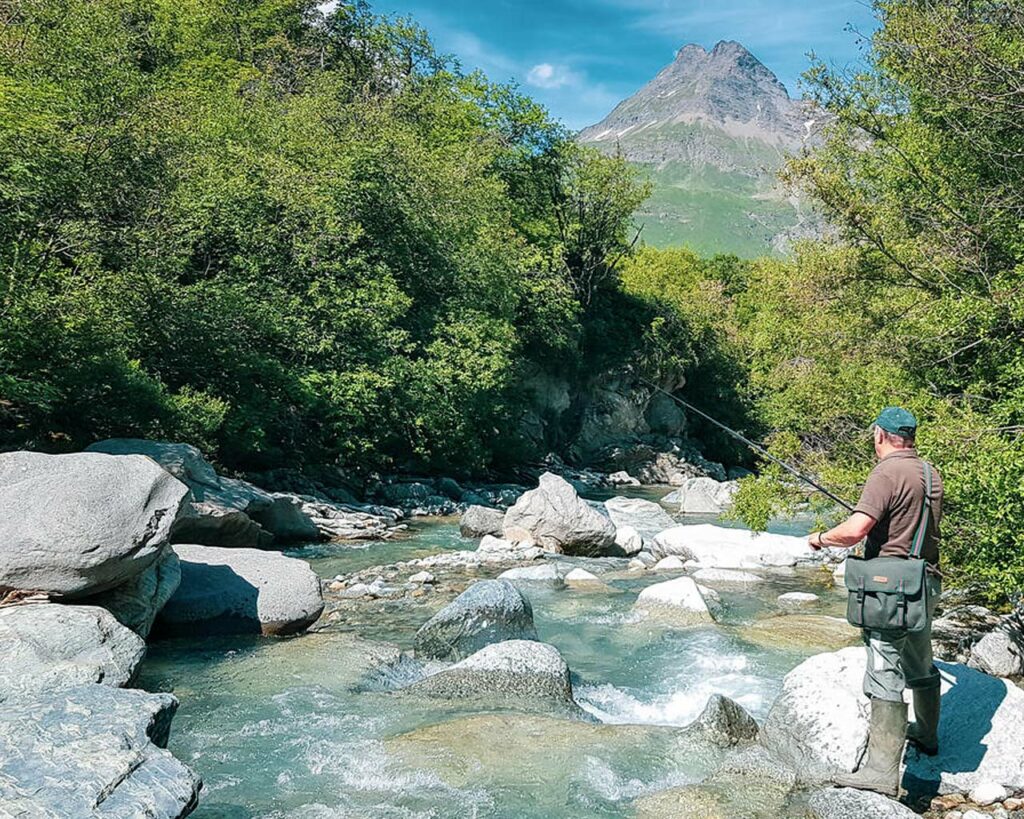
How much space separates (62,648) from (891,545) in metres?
6.47

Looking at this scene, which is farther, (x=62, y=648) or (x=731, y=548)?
(x=731, y=548)

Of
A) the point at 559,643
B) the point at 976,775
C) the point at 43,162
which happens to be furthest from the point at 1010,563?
the point at 43,162

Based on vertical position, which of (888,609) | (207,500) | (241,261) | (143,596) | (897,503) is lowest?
(143,596)

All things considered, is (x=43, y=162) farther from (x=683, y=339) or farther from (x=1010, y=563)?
(x=683, y=339)

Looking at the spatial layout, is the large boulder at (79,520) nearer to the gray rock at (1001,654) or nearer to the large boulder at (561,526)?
the gray rock at (1001,654)

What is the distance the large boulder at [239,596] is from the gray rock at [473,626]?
178 cm

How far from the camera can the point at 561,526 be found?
1700cm

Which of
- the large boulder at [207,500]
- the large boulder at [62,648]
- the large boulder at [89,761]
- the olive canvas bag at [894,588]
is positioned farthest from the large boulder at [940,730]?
the large boulder at [207,500]

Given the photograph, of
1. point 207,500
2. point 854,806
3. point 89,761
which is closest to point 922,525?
point 854,806

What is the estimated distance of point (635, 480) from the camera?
38.1m

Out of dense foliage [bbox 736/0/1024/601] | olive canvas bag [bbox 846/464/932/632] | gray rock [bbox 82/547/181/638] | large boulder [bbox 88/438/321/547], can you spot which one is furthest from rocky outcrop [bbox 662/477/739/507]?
olive canvas bag [bbox 846/464/932/632]

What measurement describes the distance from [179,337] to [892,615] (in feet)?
55.5

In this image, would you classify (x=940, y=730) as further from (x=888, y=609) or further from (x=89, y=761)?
(x=89, y=761)

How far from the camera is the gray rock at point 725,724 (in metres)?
6.76
